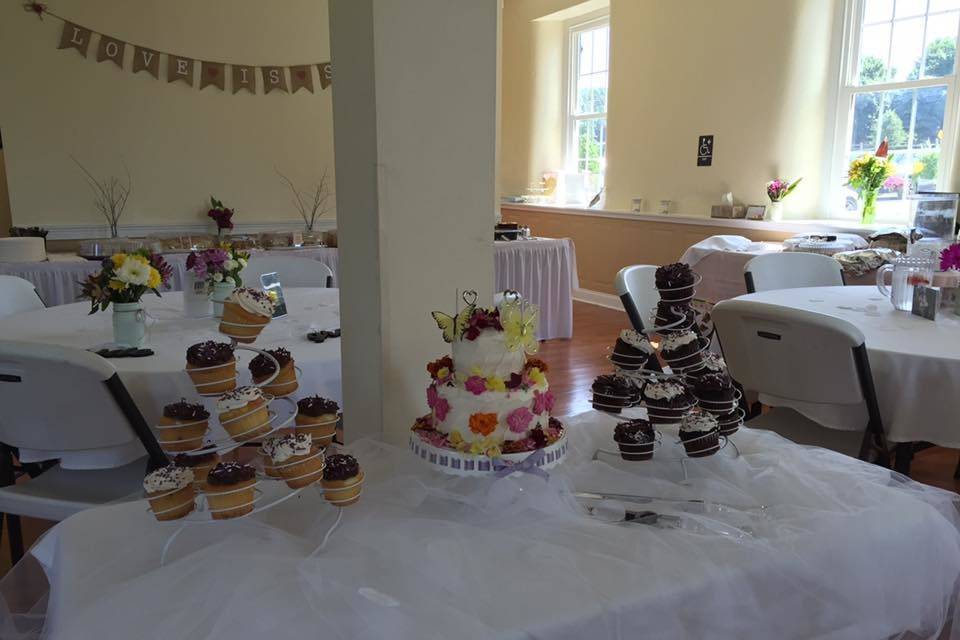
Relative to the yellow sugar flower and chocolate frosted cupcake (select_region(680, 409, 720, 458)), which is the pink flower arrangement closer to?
chocolate frosted cupcake (select_region(680, 409, 720, 458))

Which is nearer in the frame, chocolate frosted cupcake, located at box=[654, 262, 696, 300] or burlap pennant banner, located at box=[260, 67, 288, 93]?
chocolate frosted cupcake, located at box=[654, 262, 696, 300]

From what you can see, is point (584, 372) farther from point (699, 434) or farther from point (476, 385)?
point (476, 385)

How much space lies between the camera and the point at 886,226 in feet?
16.6

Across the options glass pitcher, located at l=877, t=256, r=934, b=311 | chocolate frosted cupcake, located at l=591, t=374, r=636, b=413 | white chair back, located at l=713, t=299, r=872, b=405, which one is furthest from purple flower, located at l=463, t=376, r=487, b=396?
glass pitcher, located at l=877, t=256, r=934, b=311

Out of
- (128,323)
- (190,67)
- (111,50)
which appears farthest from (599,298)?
(128,323)

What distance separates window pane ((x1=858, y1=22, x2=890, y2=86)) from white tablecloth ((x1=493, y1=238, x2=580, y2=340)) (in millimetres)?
2474

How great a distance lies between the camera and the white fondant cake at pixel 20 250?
428 centimetres

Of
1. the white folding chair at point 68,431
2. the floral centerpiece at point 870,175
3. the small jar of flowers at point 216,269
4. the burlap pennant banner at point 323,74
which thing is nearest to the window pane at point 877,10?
the floral centerpiece at point 870,175

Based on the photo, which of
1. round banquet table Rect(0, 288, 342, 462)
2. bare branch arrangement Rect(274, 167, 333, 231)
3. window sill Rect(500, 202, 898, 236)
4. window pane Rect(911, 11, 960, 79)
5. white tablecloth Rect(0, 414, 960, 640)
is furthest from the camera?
bare branch arrangement Rect(274, 167, 333, 231)

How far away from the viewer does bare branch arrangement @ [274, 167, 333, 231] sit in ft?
20.1

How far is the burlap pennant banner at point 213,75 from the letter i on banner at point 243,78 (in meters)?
0.07

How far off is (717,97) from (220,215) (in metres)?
4.14

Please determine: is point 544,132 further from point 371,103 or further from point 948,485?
Result: point 371,103

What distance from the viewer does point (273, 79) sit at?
586 centimetres
